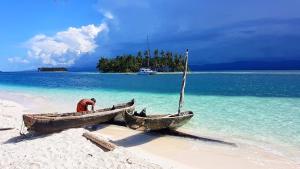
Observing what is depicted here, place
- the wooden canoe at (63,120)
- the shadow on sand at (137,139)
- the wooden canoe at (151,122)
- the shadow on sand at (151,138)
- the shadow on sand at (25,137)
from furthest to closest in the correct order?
the wooden canoe at (151,122) → the shadow on sand at (151,138) → the shadow on sand at (137,139) → the wooden canoe at (63,120) → the shadow on sand at (25,137)

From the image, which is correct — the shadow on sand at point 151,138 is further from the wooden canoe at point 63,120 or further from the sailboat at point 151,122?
the wooden canoe at point 63,120

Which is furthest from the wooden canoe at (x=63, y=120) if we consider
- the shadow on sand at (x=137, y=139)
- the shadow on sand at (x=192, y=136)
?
the shadow on sand at (x=192, y=136)

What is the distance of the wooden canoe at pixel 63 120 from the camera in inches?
479

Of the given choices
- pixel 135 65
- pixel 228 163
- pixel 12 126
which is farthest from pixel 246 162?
pixel 135 65

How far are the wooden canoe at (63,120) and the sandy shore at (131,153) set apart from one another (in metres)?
0.33

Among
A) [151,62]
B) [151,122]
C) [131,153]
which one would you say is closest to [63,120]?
[151,122]

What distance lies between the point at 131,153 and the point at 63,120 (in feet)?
12.9

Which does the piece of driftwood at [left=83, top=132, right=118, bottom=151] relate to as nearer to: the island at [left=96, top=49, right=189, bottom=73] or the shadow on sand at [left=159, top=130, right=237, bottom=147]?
the shadow on sand at [left=159, top=130, right=237, bottom=147]

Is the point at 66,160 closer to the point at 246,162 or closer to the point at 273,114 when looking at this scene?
the point at 246,162

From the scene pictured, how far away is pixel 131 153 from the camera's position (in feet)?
33.8

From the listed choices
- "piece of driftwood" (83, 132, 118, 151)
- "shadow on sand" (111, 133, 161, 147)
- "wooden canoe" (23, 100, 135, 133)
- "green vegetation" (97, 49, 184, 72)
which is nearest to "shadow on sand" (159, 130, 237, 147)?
"shadow on sand" (111, 133, 161, 147)

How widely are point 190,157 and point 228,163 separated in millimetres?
1223

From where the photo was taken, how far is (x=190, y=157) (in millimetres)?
10891

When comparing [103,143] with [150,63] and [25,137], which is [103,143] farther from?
[150,63]
